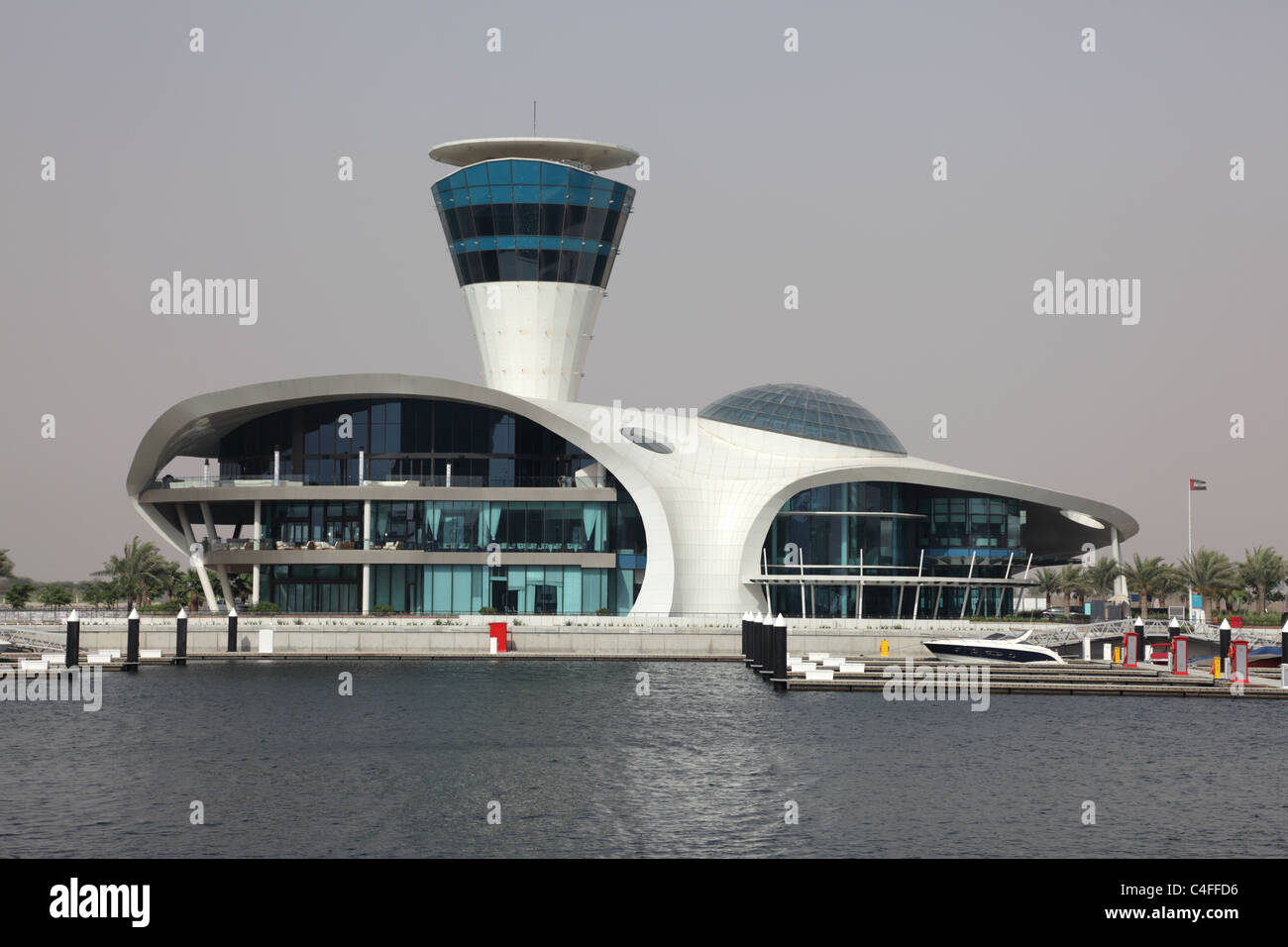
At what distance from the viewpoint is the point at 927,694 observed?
6981 cm

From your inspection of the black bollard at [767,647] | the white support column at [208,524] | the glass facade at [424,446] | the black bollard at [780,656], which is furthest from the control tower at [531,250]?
the black bollard at [780,656]

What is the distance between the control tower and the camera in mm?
105000

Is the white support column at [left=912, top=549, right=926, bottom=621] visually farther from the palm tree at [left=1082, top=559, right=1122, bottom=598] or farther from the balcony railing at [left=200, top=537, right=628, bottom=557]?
the palm tree at [left=1082, top=559, right=1122, bottom=598]

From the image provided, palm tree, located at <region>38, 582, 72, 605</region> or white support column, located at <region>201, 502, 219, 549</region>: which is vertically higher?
white support column, located at <region>201, 502, 219, 549</region>

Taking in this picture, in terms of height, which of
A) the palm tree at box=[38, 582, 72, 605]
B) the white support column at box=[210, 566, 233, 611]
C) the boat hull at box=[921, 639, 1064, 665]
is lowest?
the boat hull at box=[921, 639, 1064, 665]

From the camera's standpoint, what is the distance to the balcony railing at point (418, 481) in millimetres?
96875

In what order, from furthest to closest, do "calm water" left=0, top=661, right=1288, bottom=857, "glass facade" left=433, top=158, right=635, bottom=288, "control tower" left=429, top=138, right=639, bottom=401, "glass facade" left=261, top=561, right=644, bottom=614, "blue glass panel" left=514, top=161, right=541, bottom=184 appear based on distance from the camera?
"control tower" left=429, top=138, right=639, bottom=401
"glass facade" left=433, top=158, right=635, bottom=288
"blue glass panel" left=514, top=161, right=541, bottom=184
"glass facade" left=261, top=561, right=644, bottom=614
"calm water" left=0, top=661, right=1288, bottom=857

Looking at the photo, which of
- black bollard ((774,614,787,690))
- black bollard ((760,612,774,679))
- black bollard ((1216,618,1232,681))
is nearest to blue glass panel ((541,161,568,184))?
black bollard ((760,612,774,679))

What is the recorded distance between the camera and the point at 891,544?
99.8 meters

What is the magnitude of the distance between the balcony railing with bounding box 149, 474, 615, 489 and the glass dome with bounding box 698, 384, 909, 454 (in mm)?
11849

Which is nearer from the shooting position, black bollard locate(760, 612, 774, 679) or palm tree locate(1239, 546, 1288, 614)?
black bollard locate(760, 612, 774, 679)

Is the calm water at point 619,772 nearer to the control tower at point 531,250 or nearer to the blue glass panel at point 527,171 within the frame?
the control tower at point 531,250

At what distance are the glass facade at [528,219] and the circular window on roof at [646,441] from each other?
11899 mm

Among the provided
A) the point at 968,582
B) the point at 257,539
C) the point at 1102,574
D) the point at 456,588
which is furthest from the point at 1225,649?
the point at 1102,574
